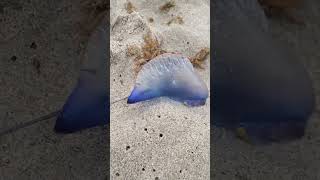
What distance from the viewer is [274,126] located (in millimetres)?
2348

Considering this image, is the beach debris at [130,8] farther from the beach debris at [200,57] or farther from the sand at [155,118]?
the beach debris at [200,57]

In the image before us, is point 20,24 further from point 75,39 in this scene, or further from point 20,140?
point 20,140

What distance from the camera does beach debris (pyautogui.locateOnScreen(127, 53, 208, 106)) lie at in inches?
91.4

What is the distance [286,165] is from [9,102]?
1066mm

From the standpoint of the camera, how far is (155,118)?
7.77ft

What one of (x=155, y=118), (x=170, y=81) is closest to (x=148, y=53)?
(x=170, y=81)

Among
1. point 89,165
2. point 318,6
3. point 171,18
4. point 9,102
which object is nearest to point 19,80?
point 9,102

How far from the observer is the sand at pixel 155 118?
7.74ft

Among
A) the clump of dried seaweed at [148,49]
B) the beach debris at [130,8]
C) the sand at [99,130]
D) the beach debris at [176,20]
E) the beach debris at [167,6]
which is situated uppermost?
the beach debris at [167,6]

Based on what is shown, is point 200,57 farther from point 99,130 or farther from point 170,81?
point 99,130

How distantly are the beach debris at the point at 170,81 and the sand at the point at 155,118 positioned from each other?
28 mm

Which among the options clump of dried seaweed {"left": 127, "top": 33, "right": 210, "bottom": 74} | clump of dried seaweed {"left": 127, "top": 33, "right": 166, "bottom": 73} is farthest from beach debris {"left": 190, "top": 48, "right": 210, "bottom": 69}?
clump of dried seaweed {"left": 127, "top": 33, "right": 166, "bottom": 73}

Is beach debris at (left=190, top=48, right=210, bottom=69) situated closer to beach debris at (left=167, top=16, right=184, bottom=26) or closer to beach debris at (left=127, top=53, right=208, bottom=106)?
Result: beach debris at (left=127, top=53, right=208, bottom=106)

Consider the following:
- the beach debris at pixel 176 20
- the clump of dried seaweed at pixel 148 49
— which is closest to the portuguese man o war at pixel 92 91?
the clump of dried seaweed at pixel 148 49
